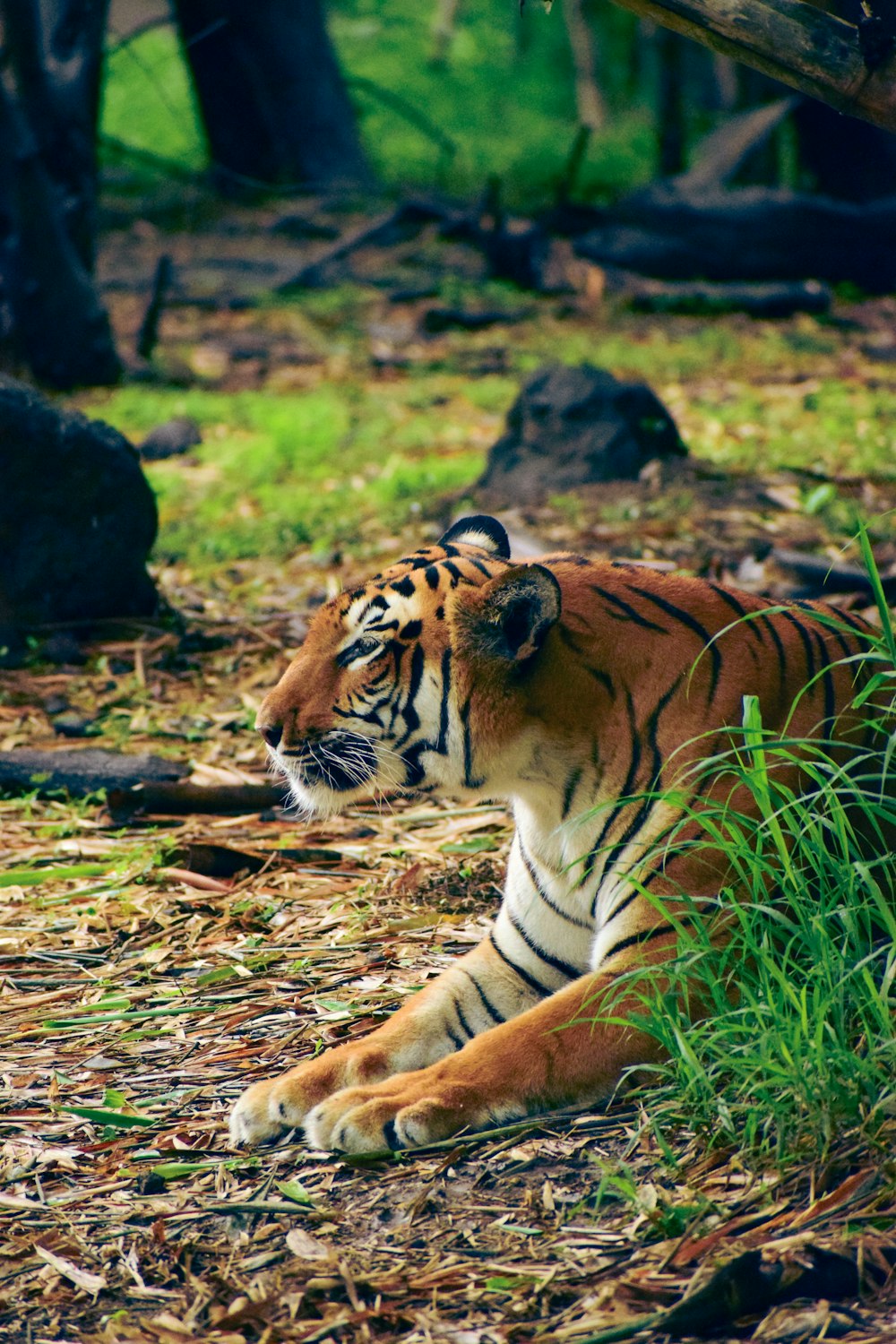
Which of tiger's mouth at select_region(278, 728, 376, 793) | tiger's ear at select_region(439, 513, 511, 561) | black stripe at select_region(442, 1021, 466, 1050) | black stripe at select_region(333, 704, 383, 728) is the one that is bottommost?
black stripe at select_region(442, 1021, 466, 1050)

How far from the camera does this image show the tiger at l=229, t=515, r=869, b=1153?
8.30 ft

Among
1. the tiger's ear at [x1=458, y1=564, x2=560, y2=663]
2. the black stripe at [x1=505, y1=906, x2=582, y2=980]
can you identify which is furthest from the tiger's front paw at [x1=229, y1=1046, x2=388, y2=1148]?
the tiger's ear at [x1=458, y1=564, x2=560, y2=663]

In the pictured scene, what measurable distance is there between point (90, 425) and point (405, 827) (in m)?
2.25

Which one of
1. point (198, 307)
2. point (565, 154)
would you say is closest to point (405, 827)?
point (198, 307)

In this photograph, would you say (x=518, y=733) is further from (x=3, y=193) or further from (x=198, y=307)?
(x=198, y=307)

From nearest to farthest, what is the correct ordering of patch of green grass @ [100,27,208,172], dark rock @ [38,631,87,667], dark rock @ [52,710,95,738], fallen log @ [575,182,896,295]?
dark rock @ [52,710,95,738]
dark rock @ [38,631,87,667]
fallen log @ [575,182,896,295]
patch of green grass @ [100,27,208,172]

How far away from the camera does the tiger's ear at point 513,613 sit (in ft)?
8.63

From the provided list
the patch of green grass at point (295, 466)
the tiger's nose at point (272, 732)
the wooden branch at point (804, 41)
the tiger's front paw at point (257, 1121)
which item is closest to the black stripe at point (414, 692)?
the tiger's nose at point (272, 732)

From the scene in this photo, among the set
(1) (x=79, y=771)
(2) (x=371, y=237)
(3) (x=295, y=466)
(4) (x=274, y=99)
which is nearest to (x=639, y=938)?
(1) (x=79, y=771)

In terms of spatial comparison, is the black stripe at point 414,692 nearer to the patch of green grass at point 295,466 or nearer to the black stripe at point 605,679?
the black stripe at point 605,679

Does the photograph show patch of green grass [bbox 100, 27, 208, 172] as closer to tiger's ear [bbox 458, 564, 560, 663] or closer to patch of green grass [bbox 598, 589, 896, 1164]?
tiger's ear [bbox 458, 564, 560, 663]

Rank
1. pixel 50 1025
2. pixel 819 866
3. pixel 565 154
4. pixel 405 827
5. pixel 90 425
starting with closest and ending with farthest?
1. pixel 819 866
2. pixel 50 1025
3. pixel 405 827
4. pixel 90 425
5. pixel 565 154

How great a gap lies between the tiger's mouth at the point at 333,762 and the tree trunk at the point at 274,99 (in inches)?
485

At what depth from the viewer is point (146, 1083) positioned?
9.47ft
